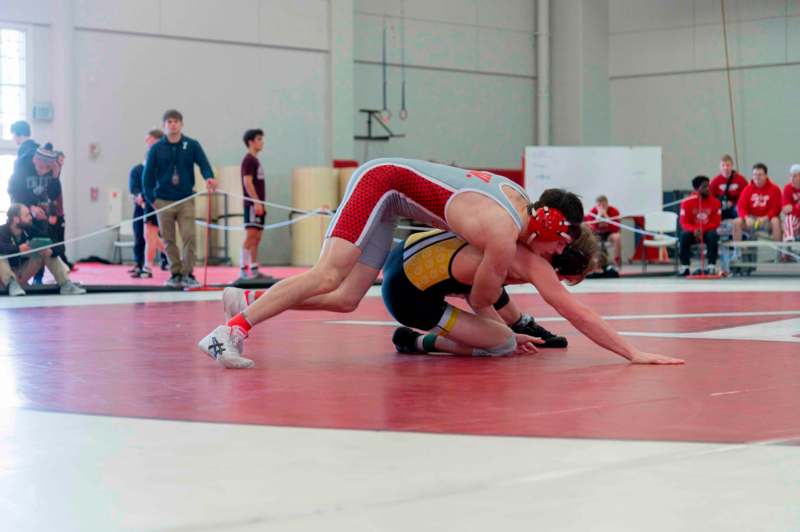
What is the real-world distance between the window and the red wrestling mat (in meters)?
10.5

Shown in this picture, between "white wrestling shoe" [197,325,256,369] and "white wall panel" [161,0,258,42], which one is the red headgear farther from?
"white wall panel" [161,0,258,42]

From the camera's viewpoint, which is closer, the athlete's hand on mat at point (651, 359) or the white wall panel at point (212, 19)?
the athlete's hand on mat at point (651, 359)

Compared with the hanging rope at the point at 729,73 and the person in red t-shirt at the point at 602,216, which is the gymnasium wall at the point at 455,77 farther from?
the person in red t-shirt at the point at 602,216

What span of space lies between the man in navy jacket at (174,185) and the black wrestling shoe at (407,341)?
5665mm

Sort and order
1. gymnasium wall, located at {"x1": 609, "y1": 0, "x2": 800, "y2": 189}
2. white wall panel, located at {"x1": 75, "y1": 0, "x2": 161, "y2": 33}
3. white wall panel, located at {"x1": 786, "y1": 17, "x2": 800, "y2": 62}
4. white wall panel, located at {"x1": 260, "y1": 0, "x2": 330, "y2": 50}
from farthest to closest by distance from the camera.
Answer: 1. gymnasium wall, located at {"x1": 609, "y1": 0, "x2": 800, "y2": 189}
2. white wall panel, located at {"x1": 786, "y1": 17, "x2": 800, "y2": 62}
3. white wall panel, located at {"x1": 260, "y1": 0, "x2": 330, "y2": 50}
4. white wall panel, located at {"x1": 75, "y1": 0, "x2": 161, "y2": 33}

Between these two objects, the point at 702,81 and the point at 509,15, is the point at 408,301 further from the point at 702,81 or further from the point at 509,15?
the point at 509,15

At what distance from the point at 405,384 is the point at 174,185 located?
6.87 m

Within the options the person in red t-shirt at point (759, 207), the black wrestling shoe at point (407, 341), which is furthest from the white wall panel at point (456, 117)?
the black wrestling shoe at point (407, 341)

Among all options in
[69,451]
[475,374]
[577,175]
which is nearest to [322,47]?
[577,175]

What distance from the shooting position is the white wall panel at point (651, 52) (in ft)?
64.7

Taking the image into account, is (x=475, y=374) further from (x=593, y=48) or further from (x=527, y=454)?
(x=593, y=48)

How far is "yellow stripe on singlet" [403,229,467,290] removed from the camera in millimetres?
4527

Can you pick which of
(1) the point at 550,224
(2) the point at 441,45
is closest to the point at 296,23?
(2) the point at 441,45

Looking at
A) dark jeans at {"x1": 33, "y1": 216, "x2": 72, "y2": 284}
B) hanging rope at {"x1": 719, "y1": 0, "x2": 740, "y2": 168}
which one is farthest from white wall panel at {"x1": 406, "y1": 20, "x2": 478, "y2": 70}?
dark jeans at {"x1": 33, "y1": 216, "x2": 72, "y2": 284}
